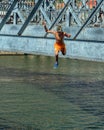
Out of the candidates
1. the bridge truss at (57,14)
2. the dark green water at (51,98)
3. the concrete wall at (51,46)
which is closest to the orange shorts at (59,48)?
the concrete wall at (51,46)

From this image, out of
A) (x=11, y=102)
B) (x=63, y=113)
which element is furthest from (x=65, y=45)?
(x=11, y=102)

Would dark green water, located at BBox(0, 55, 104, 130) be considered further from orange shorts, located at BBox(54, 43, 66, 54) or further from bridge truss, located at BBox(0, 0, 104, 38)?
orange shorts, located at BBox(54, 43, 66, 54)

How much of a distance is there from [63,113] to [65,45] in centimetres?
3271

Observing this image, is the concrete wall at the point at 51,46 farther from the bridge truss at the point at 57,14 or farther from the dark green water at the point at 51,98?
the dark green water at the point at 51,98

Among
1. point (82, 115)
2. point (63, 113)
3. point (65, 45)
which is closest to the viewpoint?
point (65, 45)

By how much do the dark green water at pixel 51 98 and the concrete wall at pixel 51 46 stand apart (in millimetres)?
19894

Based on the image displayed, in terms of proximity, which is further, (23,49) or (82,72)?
A: (82,72)

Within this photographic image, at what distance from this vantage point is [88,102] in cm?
5403

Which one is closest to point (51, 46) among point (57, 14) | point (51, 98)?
point (57, 14)

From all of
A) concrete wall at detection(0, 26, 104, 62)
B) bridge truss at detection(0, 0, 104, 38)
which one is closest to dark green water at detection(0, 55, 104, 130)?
bridge truss at detection(0, 0, 104, 38)

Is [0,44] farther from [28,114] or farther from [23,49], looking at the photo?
[28,114]

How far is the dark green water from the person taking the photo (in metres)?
41.9

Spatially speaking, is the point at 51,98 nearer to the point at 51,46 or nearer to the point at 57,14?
the point at 57,14

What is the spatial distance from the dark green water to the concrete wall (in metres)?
19.9
